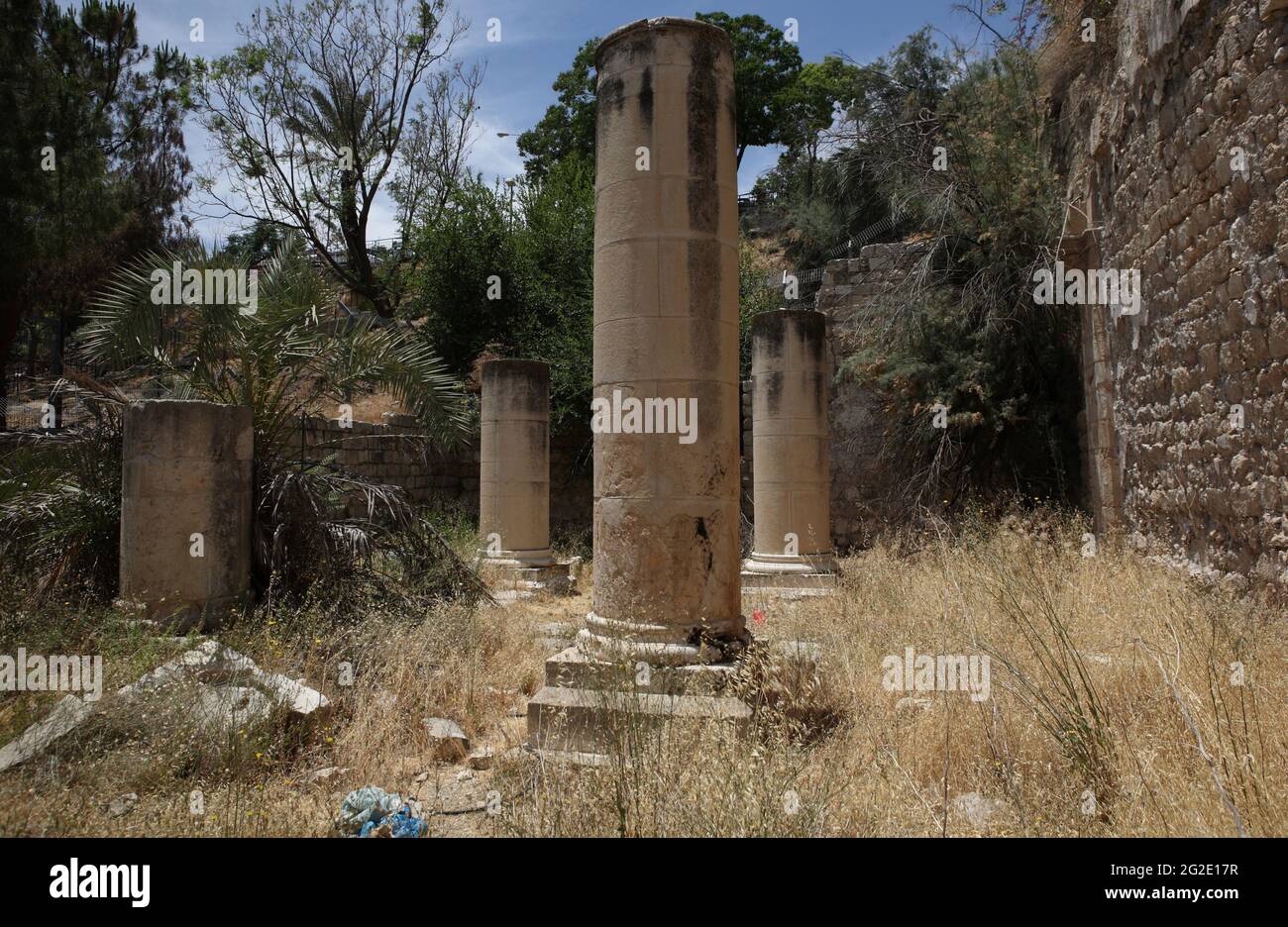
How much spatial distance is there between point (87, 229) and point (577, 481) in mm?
10716

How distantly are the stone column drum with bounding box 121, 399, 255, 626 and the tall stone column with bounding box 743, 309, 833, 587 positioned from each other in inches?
237

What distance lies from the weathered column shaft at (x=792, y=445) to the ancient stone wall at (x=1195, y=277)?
3.24 m

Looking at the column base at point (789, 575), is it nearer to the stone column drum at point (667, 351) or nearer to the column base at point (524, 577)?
the column base at point (524, 577)

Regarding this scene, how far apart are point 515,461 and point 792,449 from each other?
4518 mm

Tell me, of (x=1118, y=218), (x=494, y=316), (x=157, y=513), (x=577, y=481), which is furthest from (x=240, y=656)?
(x=494, y=316)

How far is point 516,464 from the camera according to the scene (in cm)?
1298

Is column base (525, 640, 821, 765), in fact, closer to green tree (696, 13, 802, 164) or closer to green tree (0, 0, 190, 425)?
green tree (0, 0, 190, 425)

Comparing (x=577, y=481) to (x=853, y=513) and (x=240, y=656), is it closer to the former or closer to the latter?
(x=853, y=513)

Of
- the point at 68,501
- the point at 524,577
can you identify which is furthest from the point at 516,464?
the point at 68,501

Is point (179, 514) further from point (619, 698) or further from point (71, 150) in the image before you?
point (71, 150)

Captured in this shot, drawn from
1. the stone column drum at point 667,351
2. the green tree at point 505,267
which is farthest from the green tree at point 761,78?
the stone column drum at point 667,351

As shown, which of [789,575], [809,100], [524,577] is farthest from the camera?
[809,100]

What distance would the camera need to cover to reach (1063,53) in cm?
1085

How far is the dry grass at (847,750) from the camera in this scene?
11.0 feet
